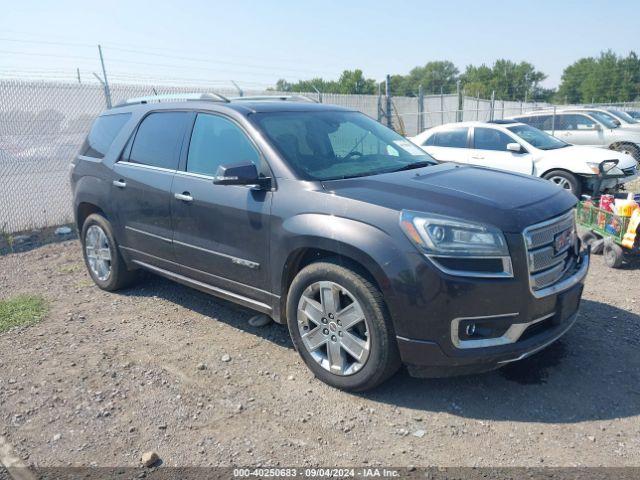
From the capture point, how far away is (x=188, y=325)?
479 centimetres

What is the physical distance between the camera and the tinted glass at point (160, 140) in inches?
182

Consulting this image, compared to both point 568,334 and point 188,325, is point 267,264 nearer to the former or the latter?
point 188,325

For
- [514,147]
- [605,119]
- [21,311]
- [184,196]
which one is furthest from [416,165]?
[605,119]

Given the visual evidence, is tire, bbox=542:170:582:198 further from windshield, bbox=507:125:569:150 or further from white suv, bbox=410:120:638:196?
windshield, bbox=507:125:569:150

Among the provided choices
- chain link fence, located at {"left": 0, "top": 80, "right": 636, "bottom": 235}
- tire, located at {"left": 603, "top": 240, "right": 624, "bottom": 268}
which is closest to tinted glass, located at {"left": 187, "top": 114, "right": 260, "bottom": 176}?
tire, located at {"left": 603, "top": 240, "right": 624, "bottom": 268}

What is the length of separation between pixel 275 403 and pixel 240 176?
1.51 m

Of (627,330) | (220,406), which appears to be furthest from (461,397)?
(627,330)

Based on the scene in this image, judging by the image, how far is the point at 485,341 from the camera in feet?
10.4

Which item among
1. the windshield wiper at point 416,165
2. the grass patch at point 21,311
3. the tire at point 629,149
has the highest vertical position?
the windshield wiper at point 416,165

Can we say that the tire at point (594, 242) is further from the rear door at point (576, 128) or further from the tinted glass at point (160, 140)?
the rear door at point (576, 128)

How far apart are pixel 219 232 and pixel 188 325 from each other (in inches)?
43.9

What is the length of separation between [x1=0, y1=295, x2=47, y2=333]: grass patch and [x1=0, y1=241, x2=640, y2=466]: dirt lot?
0.69ft

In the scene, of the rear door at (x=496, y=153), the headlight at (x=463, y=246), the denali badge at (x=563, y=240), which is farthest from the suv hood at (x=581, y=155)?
the headlight at (x=463, y=246)

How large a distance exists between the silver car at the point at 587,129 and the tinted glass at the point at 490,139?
486 cm
